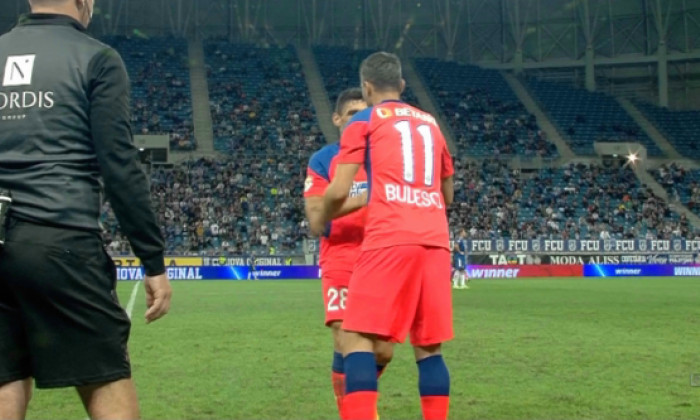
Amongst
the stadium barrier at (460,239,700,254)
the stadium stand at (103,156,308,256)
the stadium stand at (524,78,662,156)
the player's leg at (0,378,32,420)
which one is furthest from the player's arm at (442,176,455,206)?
the stadium stand at (524,78,662,156)

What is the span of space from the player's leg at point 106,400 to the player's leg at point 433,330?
6.54 feet

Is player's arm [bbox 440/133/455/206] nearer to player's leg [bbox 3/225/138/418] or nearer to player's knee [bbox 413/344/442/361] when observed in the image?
player's knee [bbox 413/344/442/361]

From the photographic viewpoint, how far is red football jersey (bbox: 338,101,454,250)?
5312 millimetres

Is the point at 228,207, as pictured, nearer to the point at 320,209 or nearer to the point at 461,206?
the point at 461,206

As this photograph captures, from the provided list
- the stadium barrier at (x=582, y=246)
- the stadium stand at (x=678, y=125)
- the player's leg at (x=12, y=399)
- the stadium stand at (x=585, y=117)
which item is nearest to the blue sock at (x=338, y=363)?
the player's leg at (x=12, y=399)

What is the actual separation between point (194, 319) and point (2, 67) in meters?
13.5

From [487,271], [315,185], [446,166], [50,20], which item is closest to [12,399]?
[50,20]

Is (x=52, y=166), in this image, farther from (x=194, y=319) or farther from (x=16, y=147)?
(x=194, y=319)

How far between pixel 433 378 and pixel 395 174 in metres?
1.18

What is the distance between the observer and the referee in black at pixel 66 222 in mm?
3688

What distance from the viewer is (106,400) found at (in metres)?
3.75

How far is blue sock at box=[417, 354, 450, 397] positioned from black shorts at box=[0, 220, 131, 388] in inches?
85.0

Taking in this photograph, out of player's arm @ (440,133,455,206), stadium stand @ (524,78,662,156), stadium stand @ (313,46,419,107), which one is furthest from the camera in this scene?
stadium stand @ (313,46,419,107)

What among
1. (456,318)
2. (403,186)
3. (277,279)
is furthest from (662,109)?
(403,186)
